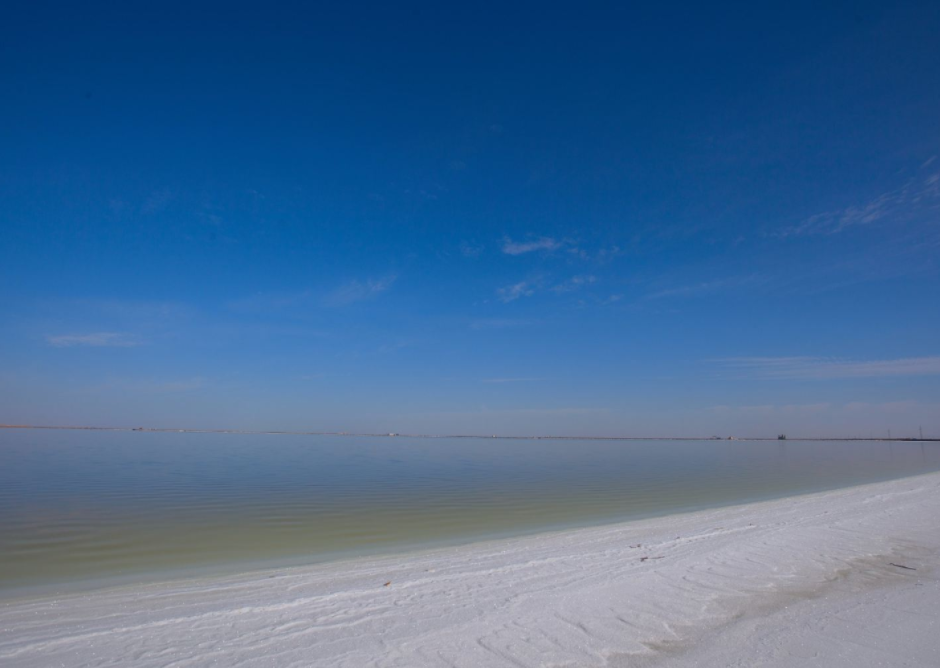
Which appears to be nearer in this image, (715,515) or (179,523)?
(179,523)

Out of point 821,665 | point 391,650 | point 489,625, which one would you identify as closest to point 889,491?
point 821,665

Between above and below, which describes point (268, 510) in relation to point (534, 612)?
below

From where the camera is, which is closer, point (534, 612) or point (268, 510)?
point (534, 612)

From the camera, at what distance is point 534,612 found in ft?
18.1

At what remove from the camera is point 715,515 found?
13078mm

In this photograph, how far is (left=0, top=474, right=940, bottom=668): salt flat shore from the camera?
4484 millimetres

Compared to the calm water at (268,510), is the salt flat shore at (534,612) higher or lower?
higher

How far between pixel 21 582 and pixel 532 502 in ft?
42.6

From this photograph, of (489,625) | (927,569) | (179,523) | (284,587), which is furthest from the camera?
(179,523)

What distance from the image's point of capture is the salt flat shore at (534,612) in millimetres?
4484

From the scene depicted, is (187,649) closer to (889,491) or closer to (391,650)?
(391,650)

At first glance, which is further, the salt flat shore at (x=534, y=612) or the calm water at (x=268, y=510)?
the calm water at (x=268, y=510)

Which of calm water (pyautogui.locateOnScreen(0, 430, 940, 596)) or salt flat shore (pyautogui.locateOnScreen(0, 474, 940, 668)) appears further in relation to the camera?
calm water (pyautogui.locateOnScreen(0, 430, 940, 596))

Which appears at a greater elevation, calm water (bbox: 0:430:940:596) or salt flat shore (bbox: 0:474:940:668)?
salt flat shore (bbox: 0:474:940:668)
